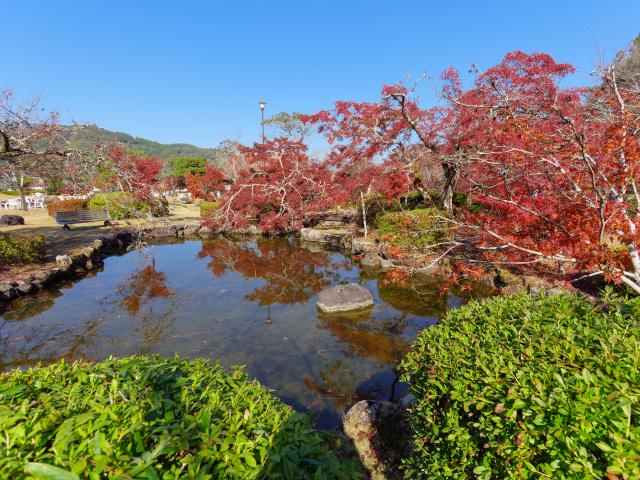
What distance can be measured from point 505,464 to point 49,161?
1364 cm

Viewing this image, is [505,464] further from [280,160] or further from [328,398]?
[280,160]

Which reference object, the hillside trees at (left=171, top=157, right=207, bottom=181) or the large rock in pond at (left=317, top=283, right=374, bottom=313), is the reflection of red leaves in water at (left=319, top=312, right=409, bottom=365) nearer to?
the large rock in pond at (left=317, top=283, right=374, bottom=313)

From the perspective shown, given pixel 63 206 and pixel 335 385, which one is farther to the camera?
pixel 63 206

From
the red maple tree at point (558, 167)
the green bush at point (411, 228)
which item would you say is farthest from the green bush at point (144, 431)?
the green bush at point (411, 228)

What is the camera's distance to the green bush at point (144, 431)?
1.18m

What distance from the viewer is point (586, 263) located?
4328mm

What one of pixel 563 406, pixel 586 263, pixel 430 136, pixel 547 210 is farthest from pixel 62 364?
pixel 430 136

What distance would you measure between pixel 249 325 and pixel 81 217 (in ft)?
58.4

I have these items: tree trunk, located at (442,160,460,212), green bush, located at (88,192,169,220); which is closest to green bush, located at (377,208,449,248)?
tree trunk, located at (442,160,460,212)

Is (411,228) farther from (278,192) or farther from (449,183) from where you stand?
(278,192)

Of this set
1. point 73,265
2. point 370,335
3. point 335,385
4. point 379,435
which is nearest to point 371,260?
point 370,335

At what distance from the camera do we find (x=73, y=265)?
11750mm

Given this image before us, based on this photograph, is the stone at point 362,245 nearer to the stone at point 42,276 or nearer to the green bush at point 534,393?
the green bush at point 534,393

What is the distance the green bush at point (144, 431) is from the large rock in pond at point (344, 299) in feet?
21.2
